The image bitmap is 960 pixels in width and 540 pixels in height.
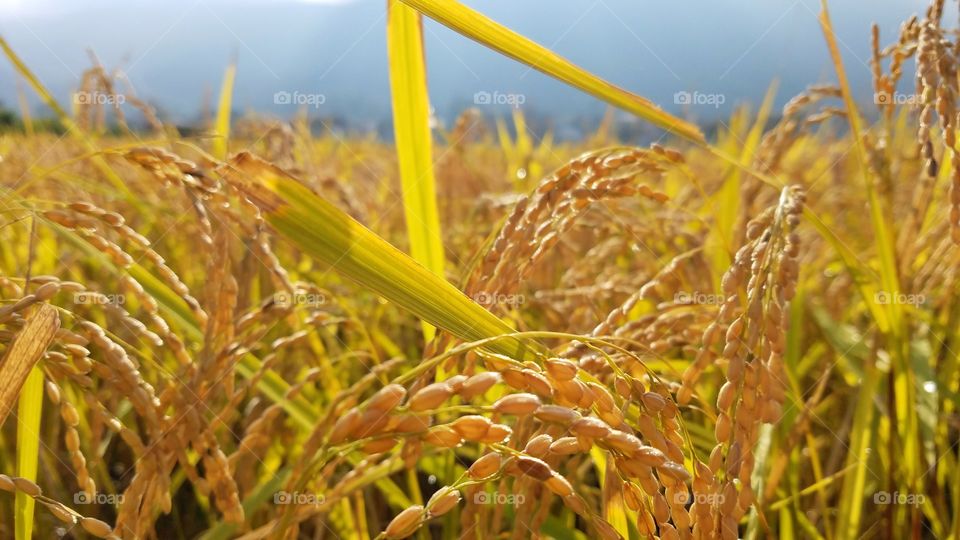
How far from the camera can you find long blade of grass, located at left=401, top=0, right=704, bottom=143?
946 mm

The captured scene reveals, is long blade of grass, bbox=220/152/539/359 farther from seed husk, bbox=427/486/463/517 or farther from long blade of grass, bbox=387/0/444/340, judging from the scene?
long blade of grass, bbox=387/0/444/340

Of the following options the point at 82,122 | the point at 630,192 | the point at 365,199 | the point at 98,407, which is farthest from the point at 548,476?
the point at 365,199

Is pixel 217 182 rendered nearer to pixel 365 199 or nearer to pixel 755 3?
pixel 365 199

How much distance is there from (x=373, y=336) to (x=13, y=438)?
827 mm

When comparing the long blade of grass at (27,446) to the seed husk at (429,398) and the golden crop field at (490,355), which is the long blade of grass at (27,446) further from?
the seed husk at (429,398)

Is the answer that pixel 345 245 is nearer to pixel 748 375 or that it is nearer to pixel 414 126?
pixel 748 375

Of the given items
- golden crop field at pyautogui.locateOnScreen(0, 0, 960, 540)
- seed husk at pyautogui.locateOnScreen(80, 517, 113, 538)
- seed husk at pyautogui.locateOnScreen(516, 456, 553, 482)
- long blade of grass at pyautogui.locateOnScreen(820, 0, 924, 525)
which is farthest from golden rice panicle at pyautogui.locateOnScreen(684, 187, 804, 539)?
long blade of grass at pyautogui.locateOnScreen(820, 0, 924, 525)

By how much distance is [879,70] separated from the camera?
1328 millimetres

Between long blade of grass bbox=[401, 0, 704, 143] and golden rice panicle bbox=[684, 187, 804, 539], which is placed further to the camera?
long blade of grass bbox=[401, 0, 704, 143]

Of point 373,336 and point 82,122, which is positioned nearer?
point 373,336

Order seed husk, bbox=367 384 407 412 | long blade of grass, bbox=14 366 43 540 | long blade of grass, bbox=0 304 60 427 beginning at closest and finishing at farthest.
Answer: seed husk, bbox=367 384 407 412, long blade of grass, bbox=0 304 60 427, long blade of grass, bbox=14 366 43 540

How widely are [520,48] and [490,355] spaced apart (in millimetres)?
565

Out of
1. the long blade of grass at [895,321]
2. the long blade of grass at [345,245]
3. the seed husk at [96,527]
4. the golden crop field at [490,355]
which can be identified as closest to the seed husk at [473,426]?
the golden crop field at [490,355]

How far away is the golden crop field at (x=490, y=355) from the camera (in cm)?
64
